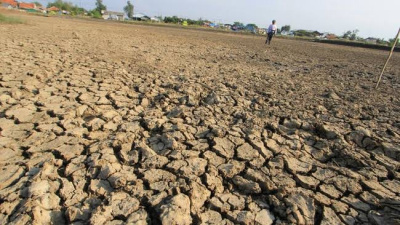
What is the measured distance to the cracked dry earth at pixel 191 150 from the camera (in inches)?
60.5

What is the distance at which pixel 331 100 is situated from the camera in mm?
3299

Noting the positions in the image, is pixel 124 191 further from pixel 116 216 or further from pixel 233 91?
pixel 233 91

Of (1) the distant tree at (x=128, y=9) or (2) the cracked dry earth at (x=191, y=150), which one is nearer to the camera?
(2) the cracked dry earth at (x=191, y=150)

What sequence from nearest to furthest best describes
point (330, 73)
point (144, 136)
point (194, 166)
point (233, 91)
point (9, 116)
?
point (194, 166), point (144, 136), point (9, 116), point (233, 91), point (330, 73)

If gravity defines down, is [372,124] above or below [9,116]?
above

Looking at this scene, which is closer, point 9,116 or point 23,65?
point 9,116

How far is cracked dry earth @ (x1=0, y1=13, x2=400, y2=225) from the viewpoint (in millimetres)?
1537

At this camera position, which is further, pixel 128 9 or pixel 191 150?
pixel 128 9

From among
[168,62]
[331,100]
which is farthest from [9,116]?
[331,100]

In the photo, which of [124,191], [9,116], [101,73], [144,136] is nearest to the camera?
[124,191]

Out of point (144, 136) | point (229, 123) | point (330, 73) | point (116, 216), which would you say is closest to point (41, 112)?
point (144, 136)

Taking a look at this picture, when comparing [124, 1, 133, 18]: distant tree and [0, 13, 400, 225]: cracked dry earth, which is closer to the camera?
[0, 13, 400, 225]: cracked dry earth

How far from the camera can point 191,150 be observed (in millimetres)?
2111

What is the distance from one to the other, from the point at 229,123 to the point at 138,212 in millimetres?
1382
